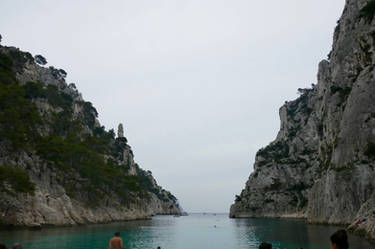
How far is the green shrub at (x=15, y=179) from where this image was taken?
46.7 meters

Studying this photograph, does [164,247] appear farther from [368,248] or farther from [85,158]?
[85,158]

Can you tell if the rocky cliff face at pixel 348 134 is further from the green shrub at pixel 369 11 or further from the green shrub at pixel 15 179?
the green shrub at pixel 15 179

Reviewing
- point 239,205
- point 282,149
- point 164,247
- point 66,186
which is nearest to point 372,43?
point 164,247

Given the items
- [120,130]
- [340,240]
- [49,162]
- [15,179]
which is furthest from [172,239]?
[120,130]

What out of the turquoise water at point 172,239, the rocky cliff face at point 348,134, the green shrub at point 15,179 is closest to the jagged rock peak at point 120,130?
the rocky cliff face at point 348,134

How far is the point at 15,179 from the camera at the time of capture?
48000mm

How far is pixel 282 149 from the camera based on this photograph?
14362cm

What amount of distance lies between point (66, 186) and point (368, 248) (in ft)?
230

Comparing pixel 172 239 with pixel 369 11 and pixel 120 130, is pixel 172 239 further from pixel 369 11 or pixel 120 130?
pixel 120 130

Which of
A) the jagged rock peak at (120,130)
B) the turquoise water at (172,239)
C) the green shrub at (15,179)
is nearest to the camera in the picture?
the turquoise water at (172,239)

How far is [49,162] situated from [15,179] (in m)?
25.2

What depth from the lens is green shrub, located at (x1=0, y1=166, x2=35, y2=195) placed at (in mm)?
46688

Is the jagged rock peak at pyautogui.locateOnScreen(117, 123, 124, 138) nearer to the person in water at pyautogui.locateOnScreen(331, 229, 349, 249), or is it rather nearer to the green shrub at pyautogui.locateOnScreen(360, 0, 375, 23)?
the green shrub at pyautogui.locateOnScreen(360, 0, 375, 23)

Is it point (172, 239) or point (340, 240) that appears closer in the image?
point (340, 240)
